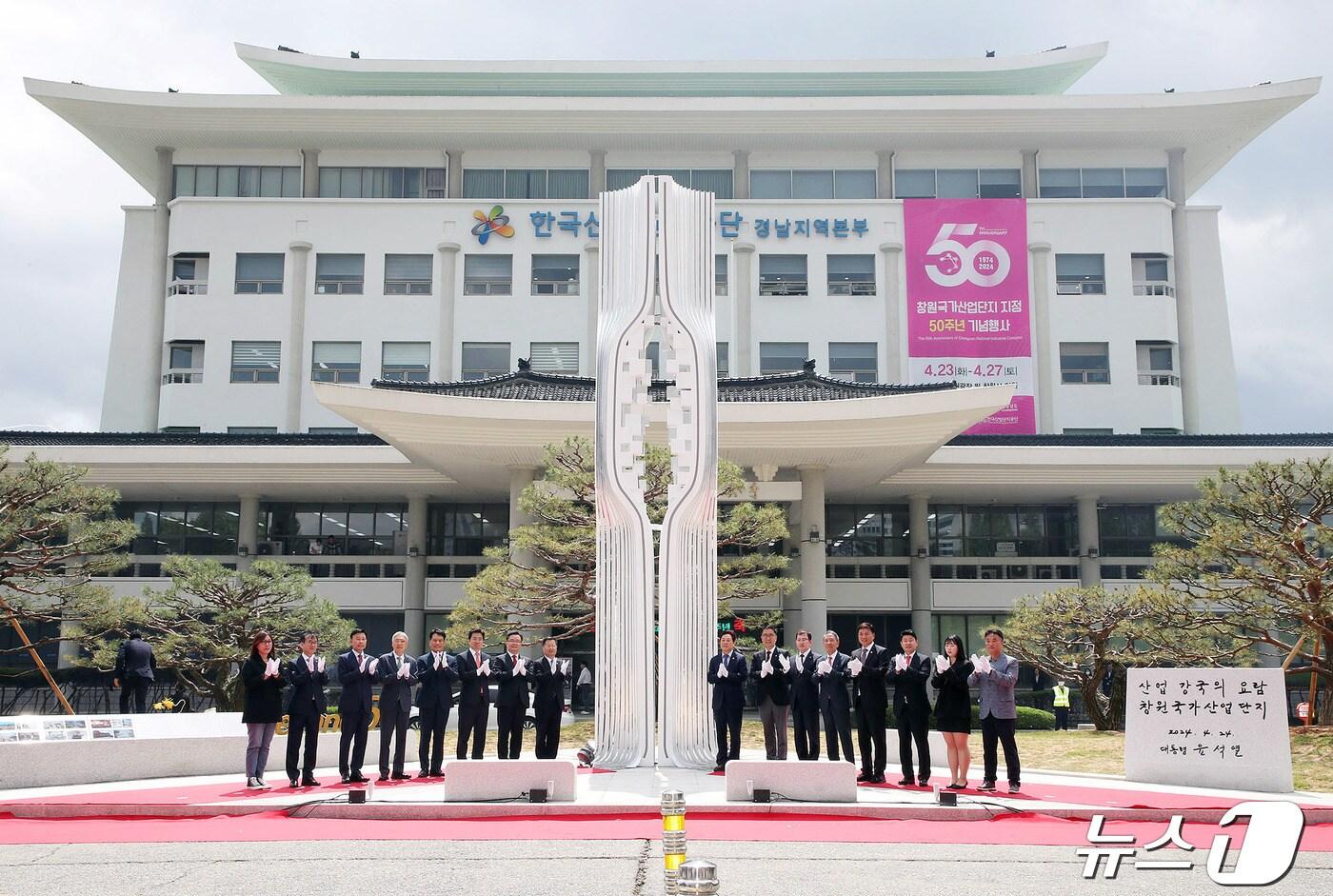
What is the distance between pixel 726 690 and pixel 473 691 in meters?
2.93

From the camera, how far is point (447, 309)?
3606 centimetres

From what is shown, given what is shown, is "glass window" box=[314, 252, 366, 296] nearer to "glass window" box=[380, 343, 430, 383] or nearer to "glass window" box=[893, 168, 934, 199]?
"glass window" box=[380, 343, 430, 383]

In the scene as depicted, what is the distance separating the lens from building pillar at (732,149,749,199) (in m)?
37.2

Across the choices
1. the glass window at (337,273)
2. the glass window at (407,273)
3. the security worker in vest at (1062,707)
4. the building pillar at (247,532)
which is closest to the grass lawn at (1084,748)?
the security worker in vest at (1062,707)

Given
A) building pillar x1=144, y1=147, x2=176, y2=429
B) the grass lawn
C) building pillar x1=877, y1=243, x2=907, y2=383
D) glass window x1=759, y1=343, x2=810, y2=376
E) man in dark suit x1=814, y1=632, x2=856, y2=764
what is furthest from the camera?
building pillar x1=144, y1=147, x2=176, y2=429

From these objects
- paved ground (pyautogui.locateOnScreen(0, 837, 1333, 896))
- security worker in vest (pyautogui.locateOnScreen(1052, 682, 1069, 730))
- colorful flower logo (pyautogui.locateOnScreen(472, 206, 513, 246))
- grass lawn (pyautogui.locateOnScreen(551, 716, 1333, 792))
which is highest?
colorful flower logo (pyautogui.locateOnScreen(472, 206, 513, 246))

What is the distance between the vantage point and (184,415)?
3591 centimetres

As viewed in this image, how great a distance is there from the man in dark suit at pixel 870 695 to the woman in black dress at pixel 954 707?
2.01 ft

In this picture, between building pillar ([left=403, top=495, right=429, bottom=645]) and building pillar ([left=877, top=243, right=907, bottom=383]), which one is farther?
building pillar ([left=877, top=243, right=907, bottom=383])

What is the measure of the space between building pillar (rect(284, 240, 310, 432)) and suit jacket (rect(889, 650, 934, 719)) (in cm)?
2661

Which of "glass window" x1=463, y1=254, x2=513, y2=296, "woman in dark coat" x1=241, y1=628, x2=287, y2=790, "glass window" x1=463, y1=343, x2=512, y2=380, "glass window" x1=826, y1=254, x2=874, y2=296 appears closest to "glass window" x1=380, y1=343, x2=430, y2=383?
"glass window" x1=463, y1=343, x2=512, y2=380

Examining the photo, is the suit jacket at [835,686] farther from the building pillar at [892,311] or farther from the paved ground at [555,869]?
the building pillar at [892,311]

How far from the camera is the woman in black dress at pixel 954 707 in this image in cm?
1238

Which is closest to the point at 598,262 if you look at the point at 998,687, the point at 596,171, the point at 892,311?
the point at 596,171
